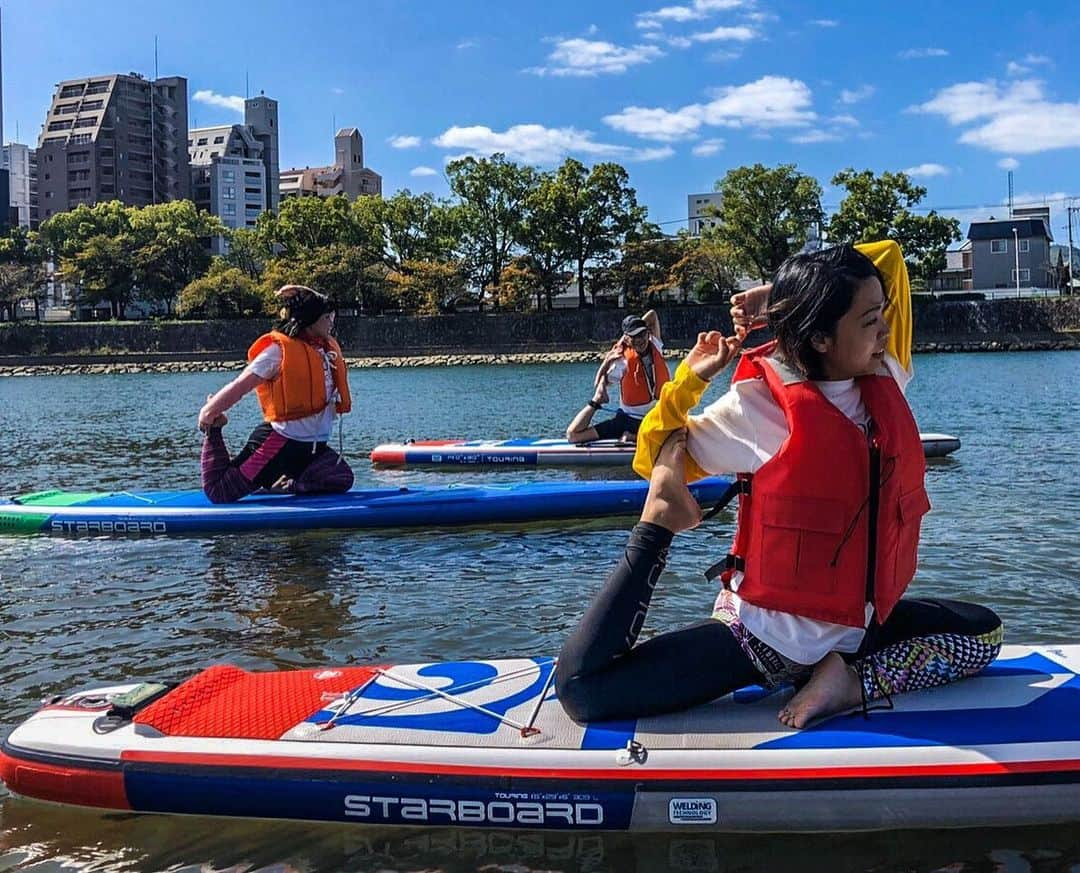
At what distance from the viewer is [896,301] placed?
152 inches

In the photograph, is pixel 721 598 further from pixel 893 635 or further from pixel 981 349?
pixel 981 349

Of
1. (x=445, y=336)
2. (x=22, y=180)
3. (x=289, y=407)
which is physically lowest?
(x=289, y=407)

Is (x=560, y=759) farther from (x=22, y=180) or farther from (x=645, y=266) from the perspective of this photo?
(x=22, y=180)

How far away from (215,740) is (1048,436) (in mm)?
16910

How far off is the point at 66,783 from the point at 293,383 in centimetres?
561

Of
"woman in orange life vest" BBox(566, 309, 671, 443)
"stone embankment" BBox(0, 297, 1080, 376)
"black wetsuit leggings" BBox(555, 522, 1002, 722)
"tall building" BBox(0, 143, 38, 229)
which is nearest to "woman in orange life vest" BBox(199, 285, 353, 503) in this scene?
"woman in orange life vest" BBox(566, 309, 671, 443)

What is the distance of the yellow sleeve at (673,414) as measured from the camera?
3.42 meters

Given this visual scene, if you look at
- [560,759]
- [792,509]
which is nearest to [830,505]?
[792,509]

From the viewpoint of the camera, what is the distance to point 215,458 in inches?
396

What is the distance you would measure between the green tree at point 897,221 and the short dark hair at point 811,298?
6936cm

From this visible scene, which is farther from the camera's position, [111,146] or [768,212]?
[111,146]

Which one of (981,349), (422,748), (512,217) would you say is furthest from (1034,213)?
(422,748)

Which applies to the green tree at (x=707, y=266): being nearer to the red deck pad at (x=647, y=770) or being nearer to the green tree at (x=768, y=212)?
the green tree at (x=768, y=212)

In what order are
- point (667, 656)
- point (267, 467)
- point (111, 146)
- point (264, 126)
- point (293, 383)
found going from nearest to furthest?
1. point (667, 656)
2. point (293, 383)
3. point (267, 467)
4. point (111, 146)
5. point (264, 126)
